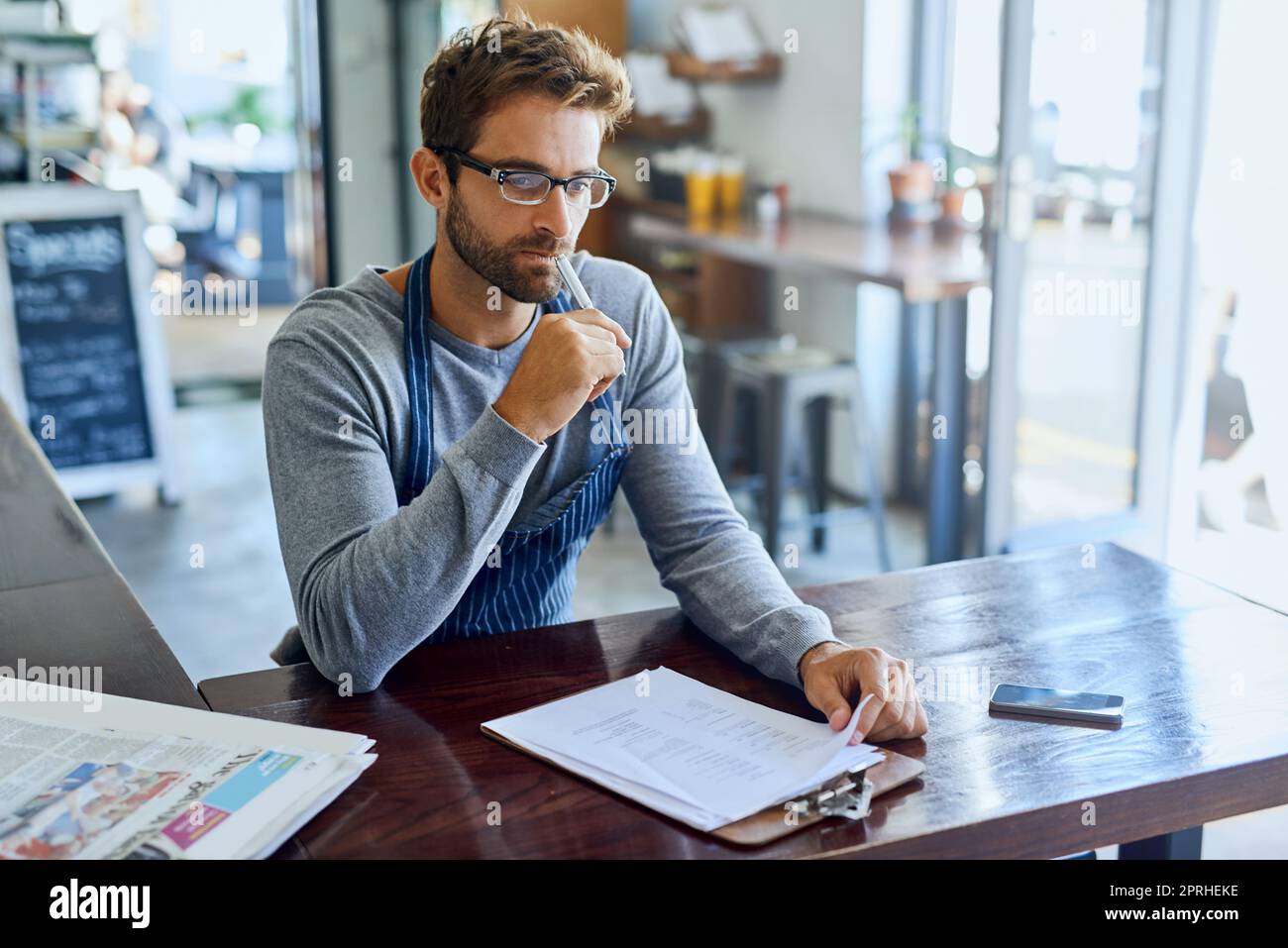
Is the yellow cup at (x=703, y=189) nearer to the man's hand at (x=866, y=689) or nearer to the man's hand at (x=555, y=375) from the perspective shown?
the man's hand at (x=555, y=375)

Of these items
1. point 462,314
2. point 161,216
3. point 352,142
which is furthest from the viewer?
point 161,216

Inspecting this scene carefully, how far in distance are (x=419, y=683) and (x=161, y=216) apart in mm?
7385

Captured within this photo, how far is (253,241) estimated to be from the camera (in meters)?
8.04

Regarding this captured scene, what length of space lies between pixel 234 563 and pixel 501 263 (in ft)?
8.77

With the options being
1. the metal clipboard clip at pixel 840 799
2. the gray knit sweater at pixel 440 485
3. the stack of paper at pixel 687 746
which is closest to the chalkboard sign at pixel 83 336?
the gray knit sweater at pixel 440 485

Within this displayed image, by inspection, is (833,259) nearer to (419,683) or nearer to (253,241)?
(419,683)

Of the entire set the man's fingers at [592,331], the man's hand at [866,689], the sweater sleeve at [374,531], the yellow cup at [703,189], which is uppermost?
the yellow cup at [703,189]

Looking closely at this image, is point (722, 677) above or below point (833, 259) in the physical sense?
below

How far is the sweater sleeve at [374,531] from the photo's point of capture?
130cm

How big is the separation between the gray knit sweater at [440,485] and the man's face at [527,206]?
0.44 feet

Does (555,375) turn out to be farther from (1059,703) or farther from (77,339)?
(77,339)

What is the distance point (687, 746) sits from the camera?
1.15m

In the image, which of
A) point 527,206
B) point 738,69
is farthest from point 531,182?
point 738,69
